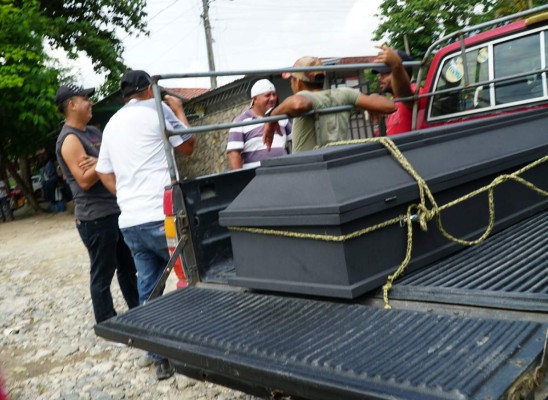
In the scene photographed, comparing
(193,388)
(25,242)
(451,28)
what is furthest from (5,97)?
(193,388)

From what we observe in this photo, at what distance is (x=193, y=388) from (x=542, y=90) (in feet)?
9.44

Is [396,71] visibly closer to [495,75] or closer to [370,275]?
[495,75]

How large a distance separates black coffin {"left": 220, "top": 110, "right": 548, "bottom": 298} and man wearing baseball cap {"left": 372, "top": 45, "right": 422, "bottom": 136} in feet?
3.33

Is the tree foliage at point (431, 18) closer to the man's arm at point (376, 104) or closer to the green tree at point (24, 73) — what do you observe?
the green tree at point (24, 73)

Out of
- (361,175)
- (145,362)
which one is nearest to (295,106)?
(361,175)

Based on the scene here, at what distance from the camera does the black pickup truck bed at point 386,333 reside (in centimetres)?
131

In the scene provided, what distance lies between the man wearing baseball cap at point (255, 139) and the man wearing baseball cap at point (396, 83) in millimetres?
807

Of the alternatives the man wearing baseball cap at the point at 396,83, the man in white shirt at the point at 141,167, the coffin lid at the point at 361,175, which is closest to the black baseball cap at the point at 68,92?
the man in white shirt at the point at 141,167

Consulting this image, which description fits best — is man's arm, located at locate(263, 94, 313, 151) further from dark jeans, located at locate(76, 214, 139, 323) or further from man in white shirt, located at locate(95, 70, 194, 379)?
dark jeans, located at locate(76, 214, 139, 323)

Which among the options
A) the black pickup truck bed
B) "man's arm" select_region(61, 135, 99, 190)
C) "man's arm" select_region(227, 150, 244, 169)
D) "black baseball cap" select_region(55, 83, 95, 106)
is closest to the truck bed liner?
the black pickup truck bed

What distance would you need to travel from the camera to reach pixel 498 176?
2391 mm

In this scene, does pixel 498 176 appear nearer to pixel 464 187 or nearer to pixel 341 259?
pixel 464 187

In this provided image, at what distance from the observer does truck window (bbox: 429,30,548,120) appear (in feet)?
12.0

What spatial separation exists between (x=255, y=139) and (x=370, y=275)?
2.64 m
